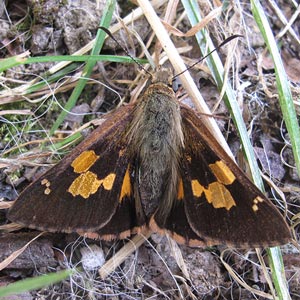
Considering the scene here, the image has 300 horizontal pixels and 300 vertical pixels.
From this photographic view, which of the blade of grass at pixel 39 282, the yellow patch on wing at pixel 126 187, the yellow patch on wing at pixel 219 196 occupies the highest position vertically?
the blade of grass at pixel 39 282

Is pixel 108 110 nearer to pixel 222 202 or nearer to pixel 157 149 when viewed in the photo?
pixel 157 149

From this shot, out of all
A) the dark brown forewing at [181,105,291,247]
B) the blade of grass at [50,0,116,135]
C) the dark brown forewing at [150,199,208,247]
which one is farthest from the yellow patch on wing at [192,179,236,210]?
the blade of grass at [50,0,116,135]

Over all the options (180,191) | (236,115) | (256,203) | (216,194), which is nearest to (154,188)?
(180,191)

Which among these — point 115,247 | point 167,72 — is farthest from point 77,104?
point 115,247

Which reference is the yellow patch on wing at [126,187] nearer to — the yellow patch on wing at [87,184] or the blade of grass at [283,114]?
the yellow patch on wing at [87,184]

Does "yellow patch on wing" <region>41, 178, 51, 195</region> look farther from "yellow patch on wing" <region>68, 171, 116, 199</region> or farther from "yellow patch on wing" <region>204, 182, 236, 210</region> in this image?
"yellow patch on wing" <region>204, 182, 236, 210</region>

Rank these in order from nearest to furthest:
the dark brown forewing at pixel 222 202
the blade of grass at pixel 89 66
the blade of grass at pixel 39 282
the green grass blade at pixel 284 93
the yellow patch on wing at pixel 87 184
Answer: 1. the blade of grass at pixel 39 282
2. the dark brown forewing at pixel 222 202
3. the yellow patch on wing at pixel 87 184
4. the green grass blade at pixel 284 93
5. the blade of grass at pixel 89 66

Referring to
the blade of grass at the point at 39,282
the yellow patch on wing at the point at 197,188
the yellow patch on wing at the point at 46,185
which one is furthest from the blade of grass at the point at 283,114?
the blade of grass at the point at 39,282

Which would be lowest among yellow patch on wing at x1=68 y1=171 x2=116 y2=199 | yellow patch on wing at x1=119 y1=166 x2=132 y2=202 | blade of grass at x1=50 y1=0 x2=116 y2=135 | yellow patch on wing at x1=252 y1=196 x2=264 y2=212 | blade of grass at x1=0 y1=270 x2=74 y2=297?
yellow patch on wing at x1=252 y1=196 x2=264 y2=212
